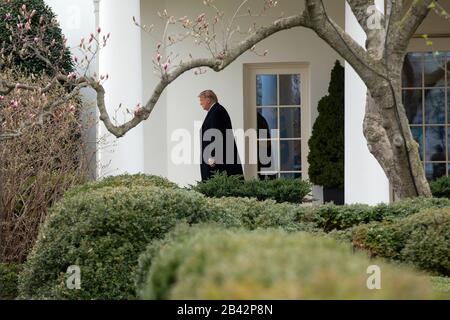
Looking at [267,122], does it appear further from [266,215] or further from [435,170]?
[266,215]

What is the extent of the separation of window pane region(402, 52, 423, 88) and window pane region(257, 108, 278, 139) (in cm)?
226

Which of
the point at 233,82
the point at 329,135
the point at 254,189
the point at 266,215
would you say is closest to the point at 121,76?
the point at 254,189

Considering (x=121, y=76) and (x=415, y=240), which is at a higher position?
(x=121, y=76)

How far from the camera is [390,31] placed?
378 inches

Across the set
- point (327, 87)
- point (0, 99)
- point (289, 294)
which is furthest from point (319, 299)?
point (327, 87)

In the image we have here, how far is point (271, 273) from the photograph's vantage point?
9.54ft

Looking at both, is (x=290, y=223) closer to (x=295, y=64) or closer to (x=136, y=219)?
(x=136, y=219)

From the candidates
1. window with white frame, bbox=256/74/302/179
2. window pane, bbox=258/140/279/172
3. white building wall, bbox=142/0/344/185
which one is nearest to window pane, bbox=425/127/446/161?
white building wall, bbox=142/0/344/185

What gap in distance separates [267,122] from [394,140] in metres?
6.83

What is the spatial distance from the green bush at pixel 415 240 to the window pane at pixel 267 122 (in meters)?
7.62

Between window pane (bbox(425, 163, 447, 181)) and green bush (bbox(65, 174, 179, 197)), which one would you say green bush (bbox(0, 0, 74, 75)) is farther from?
window pane (bbox(425, 163, 447, 181))

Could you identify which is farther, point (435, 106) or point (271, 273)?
point (435, 106)

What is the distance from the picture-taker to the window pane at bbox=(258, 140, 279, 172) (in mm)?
16281
